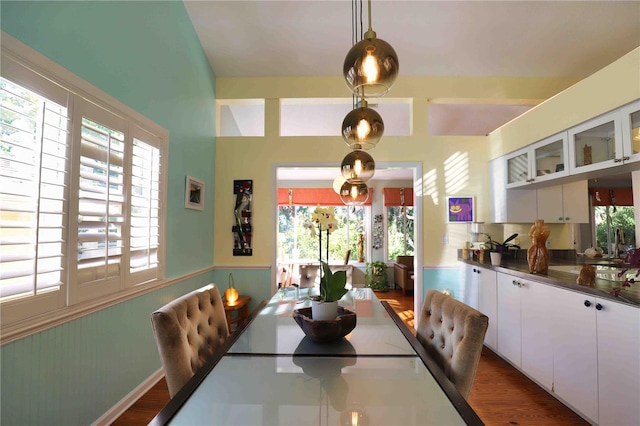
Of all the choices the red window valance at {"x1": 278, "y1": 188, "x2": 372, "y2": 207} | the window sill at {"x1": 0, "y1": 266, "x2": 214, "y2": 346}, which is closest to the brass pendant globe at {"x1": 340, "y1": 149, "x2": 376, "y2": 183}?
the window sill at {"x1": 0, "y1": 266, "x2": 214, "y2": 346}

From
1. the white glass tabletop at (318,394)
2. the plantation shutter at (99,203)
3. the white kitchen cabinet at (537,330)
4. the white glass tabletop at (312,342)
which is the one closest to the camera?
the white glass tabletop at (318,394)

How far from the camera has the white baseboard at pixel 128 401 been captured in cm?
188

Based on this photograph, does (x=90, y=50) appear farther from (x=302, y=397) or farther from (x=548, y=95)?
(x=548, y=95)

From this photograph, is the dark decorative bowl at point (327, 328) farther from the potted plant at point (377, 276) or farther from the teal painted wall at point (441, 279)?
the potted plant at point (377, 276)

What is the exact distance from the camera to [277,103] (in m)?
3.67

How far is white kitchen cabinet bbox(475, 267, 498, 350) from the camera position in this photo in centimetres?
283

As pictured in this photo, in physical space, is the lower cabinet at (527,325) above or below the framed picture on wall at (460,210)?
below

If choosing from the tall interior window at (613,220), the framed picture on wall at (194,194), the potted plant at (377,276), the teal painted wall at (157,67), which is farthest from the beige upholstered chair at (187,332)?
the potted plant at (377,276)

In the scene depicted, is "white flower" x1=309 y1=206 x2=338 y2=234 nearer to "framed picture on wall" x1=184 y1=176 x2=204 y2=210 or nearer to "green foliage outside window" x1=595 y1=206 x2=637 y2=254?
"framed picture on wall" x1=184 y1=176 x2=204 y2=210

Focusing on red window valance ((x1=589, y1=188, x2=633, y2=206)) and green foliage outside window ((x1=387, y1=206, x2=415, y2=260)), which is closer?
red window valance ((x1=589, y1=188, x2=633, y2=206))

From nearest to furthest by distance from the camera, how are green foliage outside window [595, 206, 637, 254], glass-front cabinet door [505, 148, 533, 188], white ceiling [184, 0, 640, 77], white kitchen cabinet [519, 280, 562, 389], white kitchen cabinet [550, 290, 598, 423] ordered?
1. white kitchen cabinet [550, 290, 598, 423]
2. white kitchen cabinet [519, 280, 562, 389]
3. green foliage outside window [595, 206, 637, 254]
4. white ceiling [184, 0, 640, 77]
5. glass-front cabinet door [505, 148, 533, 188]

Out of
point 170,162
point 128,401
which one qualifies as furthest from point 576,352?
point 170,162

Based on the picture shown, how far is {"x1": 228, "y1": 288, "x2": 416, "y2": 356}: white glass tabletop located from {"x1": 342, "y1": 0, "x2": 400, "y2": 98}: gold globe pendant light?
3.48 ft

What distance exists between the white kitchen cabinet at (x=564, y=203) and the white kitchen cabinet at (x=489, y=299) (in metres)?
0.89
